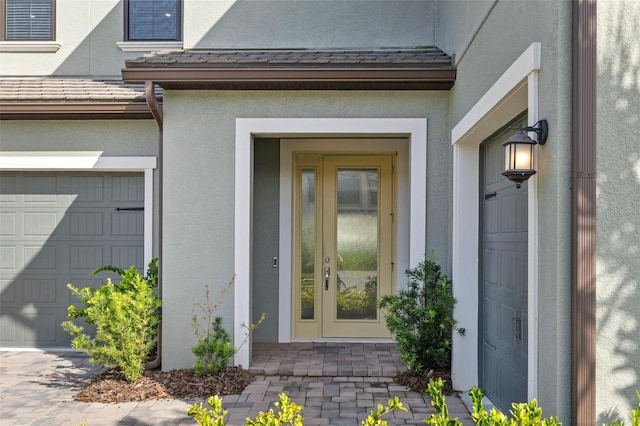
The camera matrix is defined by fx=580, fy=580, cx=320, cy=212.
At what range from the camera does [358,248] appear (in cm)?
827

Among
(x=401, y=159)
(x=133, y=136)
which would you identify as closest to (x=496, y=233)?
(x=401, y=159)

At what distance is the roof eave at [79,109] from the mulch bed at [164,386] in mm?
3181

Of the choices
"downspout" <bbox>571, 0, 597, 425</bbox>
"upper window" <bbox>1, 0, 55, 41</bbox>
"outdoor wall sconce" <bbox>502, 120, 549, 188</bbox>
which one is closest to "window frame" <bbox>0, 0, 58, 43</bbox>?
"upper window" <bbox>1, 0, 55, 41</bbox>

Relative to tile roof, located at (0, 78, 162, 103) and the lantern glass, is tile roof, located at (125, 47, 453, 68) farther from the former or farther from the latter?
the lantern glass

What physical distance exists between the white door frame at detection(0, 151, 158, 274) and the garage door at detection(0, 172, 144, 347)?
0.18 m

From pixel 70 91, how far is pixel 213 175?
260 centimetres

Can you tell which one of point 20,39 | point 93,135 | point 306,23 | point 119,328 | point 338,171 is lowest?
point 119,328

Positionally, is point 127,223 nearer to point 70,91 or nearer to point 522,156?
point 70,91

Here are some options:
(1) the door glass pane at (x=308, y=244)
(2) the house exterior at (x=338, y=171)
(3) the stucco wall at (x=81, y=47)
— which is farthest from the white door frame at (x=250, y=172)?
(3) the stucco wall at (x=81, y=47)

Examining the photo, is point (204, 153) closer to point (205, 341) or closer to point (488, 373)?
point (205, 341)

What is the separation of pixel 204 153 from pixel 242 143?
0.44m

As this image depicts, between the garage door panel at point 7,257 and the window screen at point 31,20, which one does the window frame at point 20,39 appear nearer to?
the window screen at point 31,20

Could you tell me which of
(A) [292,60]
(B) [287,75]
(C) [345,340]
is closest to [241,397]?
(C) [345,340]

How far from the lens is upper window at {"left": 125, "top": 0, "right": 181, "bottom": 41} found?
8.32m
